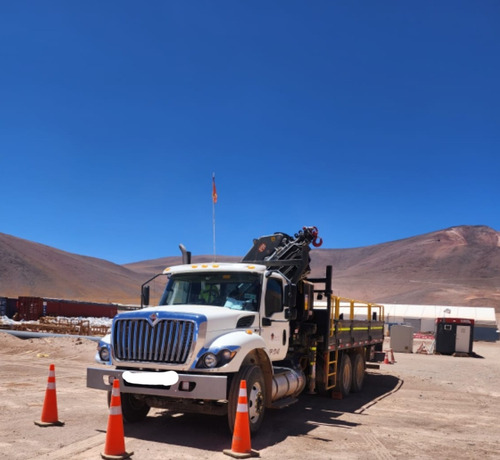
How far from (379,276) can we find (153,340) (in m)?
170

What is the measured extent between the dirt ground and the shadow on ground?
0.01m

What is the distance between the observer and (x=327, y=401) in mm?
12148

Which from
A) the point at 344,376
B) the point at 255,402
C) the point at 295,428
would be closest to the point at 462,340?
the point at 344,376

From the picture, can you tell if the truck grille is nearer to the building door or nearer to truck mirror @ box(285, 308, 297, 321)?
truck mirror @ box(285, 308, 297, 321)

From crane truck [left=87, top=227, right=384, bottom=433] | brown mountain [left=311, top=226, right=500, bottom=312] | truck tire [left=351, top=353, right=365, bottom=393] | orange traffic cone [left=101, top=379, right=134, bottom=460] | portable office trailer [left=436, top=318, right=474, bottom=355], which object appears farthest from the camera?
brown mountain [left=311, top=226, right=500, bottom=312]

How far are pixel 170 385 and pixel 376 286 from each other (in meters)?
158

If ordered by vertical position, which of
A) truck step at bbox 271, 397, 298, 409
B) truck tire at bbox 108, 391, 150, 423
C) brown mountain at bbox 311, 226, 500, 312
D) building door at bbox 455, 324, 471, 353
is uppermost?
brown mountain at bbox 311, 226, 500, 312

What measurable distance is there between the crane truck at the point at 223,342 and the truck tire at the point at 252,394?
0.01 meters

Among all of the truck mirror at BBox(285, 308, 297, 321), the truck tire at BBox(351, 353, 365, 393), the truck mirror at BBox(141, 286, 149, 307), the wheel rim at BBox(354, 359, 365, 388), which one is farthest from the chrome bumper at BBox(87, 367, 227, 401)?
the wheel rim at BBox(354, 359, 365, 388)

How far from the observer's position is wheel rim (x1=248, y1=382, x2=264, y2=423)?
25.4 feet

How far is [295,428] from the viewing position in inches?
351

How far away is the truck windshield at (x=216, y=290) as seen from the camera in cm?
866

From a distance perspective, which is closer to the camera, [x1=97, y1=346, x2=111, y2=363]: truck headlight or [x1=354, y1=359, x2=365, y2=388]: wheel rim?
[x1=97, y1=346, x2=111, y2=363]: truck headlight

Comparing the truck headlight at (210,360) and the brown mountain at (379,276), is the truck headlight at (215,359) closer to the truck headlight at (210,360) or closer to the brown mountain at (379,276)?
the truck headlight at (210,360)
